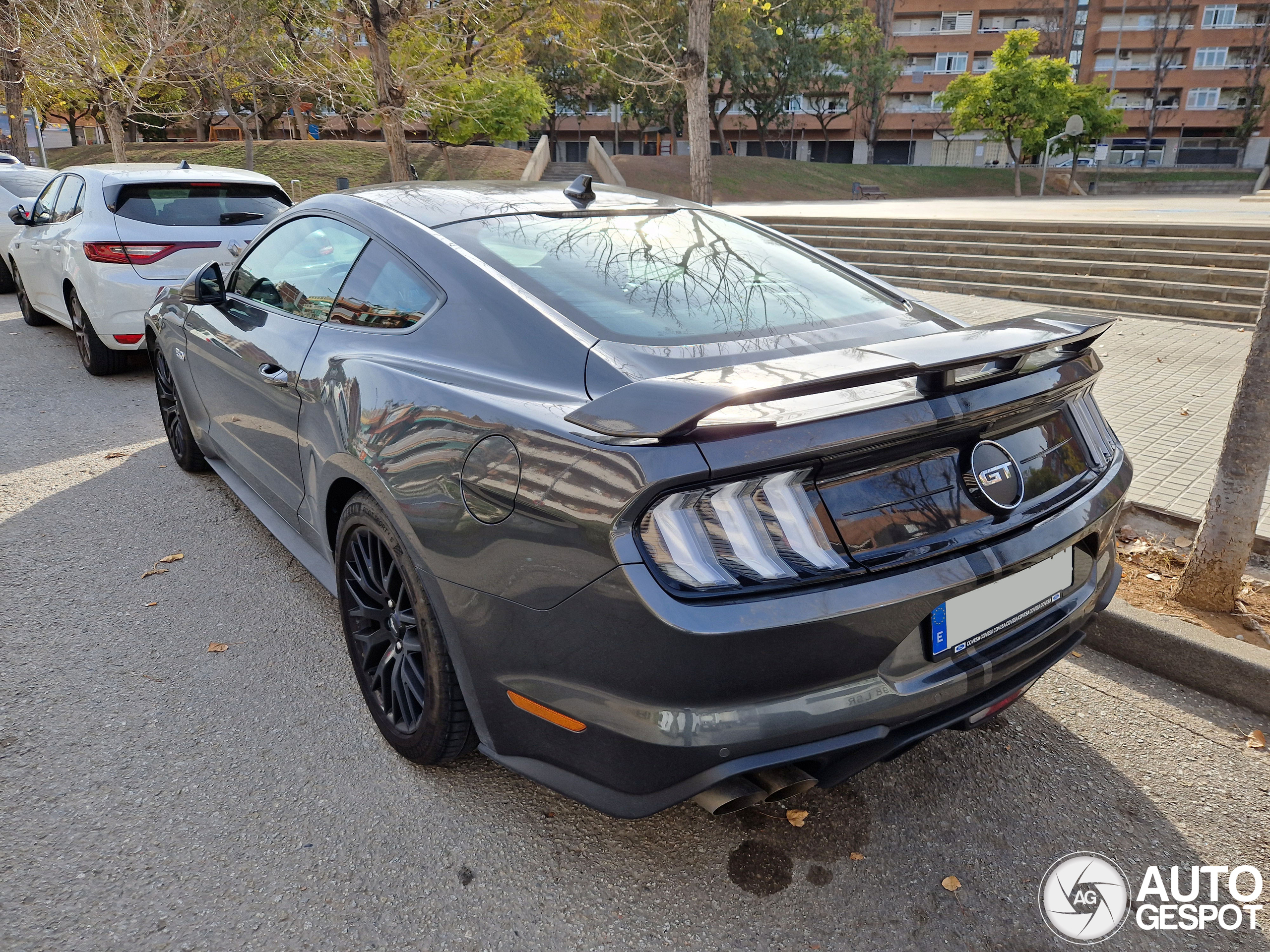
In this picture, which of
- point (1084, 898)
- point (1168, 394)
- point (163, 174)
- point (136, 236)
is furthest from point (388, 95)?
point (1084, 898)

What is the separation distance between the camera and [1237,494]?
3328 millimetres

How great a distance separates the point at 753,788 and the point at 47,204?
9.55 metres

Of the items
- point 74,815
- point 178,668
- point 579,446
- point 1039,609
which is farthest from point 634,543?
point 178,668

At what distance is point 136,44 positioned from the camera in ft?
72.0

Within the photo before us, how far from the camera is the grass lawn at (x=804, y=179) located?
40.2 meters

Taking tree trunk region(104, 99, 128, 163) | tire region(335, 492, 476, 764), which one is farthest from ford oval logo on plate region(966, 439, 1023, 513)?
tree trunk region(104, 99, 128, 163)

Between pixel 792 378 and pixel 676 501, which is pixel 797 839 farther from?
pixel 792 378

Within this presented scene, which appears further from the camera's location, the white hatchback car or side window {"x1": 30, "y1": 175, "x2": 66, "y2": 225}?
side window {"x1": 30, "y1": 175, "x2": 66, "y2": 225}

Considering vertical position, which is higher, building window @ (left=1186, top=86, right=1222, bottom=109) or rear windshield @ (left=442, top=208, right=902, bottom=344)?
building window @ (left=1186, top=86, right=1222, bottom=109)

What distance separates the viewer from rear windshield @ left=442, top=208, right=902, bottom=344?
234cm

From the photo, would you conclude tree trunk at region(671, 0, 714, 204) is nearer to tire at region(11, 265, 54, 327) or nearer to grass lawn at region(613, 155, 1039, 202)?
tire at region(11, 265, 54, 327)

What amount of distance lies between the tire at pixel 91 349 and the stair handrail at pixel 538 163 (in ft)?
92.8

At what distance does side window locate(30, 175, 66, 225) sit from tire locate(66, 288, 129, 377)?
1.08 metres

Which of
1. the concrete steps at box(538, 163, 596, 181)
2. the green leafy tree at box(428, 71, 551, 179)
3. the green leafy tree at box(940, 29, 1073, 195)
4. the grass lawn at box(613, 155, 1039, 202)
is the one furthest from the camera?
the green leafy tree at box(940, 29, 1073, 195)
